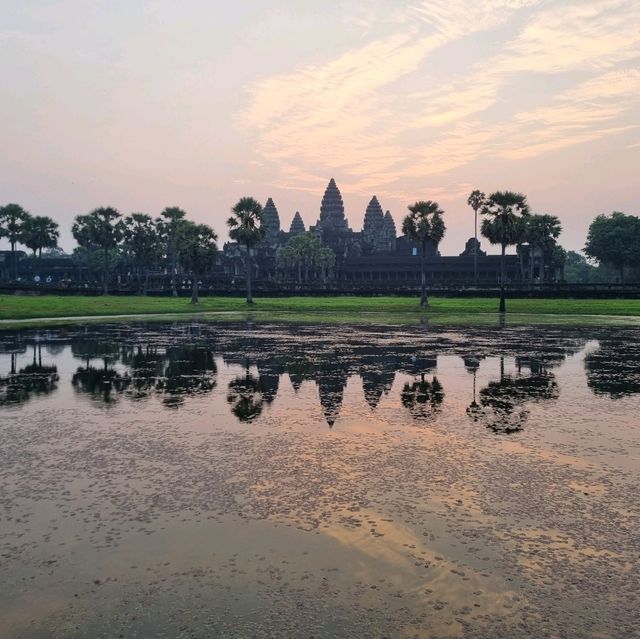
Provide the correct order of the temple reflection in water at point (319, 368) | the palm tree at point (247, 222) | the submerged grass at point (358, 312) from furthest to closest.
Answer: the palm tree at point (247, 222), the submerged grass at point (358, 312), the temple reflection in water at point (319, 368)

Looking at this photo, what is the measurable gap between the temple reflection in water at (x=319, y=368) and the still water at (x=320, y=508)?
154 millimetres

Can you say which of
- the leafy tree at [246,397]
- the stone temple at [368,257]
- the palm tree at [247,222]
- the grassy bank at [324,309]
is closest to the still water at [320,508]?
the leafy tree at [246,397]

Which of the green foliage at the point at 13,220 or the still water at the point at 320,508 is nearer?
the still water at the point at 320,508

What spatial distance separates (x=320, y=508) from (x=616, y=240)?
397ft

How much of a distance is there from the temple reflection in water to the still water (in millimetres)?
154

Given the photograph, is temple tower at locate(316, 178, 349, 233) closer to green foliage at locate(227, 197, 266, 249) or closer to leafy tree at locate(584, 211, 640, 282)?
leafy tree at locate(584, 211, 640, 282)

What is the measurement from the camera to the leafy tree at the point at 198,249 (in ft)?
233

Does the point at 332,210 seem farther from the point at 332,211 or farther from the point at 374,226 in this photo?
the point at 374,226

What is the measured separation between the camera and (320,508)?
23.7 ft

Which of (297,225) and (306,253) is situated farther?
(297,225)

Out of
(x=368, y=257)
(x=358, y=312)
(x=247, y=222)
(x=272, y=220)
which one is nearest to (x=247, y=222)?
(x=247, y=222)

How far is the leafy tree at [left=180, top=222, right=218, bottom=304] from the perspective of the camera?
71125mm

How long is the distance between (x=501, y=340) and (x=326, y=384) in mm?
14249

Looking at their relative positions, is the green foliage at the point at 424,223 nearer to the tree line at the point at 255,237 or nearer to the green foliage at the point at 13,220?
the tree line at the point at 255,237
